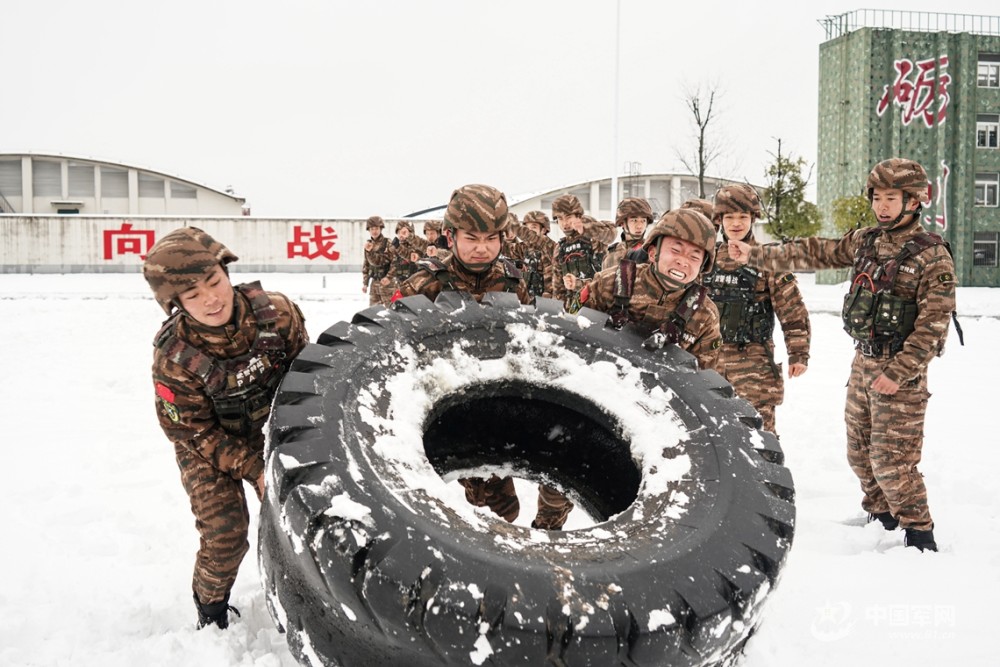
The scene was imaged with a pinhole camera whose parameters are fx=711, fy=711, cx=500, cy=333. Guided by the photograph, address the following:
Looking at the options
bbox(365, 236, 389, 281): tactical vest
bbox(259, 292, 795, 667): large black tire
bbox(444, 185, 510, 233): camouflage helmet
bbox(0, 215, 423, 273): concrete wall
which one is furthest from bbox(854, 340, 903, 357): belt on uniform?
bbox(0, 215, 423, 273): concrete wall

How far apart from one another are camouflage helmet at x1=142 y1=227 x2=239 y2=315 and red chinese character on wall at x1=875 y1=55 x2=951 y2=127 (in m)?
26.8

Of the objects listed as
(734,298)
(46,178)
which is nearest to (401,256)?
(734,298)

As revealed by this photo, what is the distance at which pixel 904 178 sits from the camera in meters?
3.62

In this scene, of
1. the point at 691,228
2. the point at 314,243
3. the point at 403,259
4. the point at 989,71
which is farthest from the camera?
the point at 314,243

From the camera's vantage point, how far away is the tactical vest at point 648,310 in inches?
117

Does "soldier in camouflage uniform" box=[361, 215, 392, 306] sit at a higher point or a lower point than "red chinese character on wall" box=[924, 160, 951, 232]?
lower

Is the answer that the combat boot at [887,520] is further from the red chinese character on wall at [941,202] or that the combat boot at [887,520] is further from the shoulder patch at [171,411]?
the red chinese character on wall at [941,202]

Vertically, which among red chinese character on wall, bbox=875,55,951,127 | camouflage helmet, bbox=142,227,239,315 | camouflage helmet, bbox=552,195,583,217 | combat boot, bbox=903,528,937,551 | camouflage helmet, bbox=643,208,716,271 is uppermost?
red chinese character on wall, bbox=875,55,951,127

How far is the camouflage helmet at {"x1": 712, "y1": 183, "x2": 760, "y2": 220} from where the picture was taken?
411cm

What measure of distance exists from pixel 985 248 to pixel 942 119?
4.75 meters

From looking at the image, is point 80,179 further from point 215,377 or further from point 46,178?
point 215,377

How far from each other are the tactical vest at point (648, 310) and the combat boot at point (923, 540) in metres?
1.80

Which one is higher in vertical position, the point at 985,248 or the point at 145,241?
the point at 145,241

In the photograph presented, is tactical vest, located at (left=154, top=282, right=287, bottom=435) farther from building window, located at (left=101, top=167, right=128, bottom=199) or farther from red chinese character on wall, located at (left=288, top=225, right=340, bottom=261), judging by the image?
building window, located at (left=101, top=167, right=128, bottom=199)
